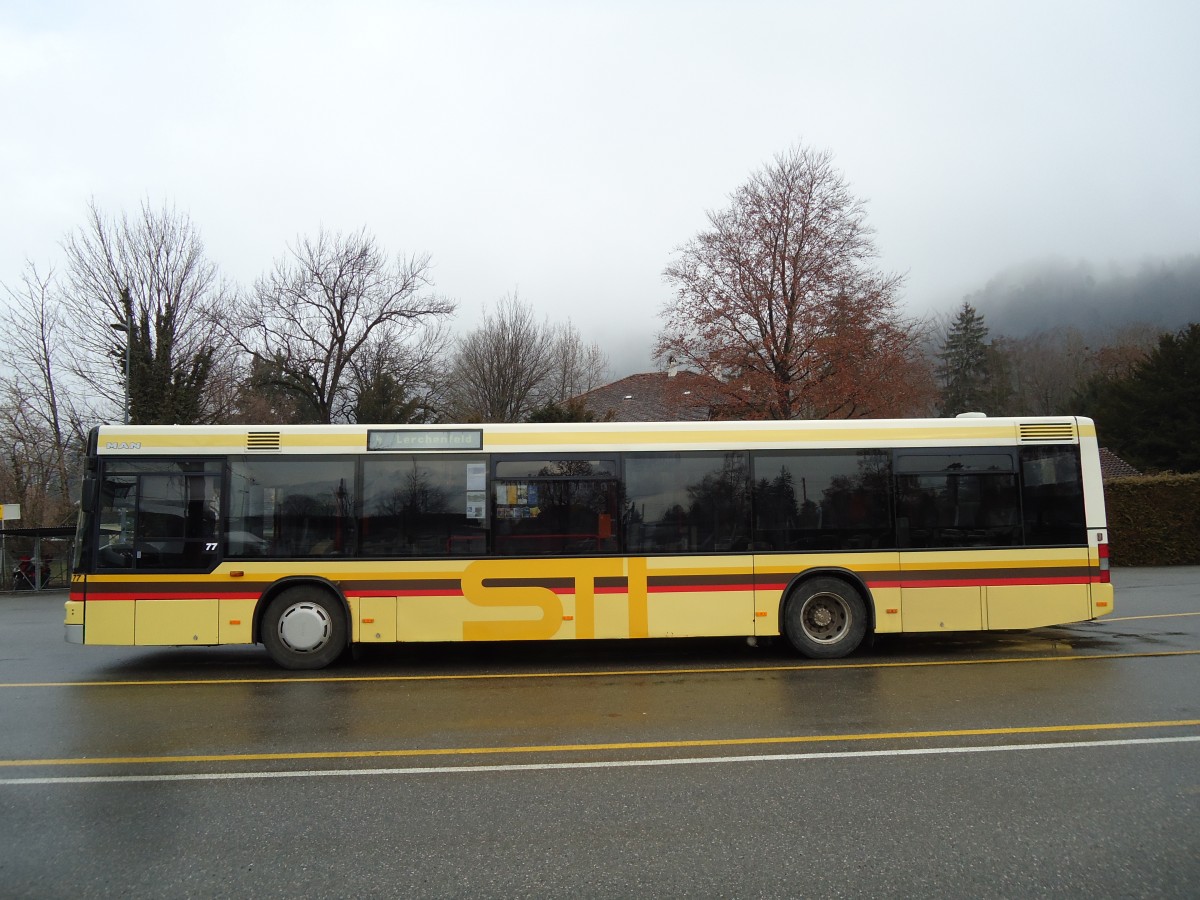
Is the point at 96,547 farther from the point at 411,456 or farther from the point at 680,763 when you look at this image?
the point at 680,763

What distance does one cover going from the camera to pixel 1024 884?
3.56 meters

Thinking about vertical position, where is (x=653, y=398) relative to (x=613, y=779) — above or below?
above

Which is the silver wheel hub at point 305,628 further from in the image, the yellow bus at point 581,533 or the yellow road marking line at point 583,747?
the yellow road marking line at point 583,747

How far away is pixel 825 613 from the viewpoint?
923 cm

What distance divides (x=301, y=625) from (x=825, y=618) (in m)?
6.00

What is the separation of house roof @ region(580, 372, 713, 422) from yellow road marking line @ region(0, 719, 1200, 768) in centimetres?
2229

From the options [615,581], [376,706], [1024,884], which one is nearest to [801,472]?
[615,581]

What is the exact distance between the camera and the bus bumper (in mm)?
8773

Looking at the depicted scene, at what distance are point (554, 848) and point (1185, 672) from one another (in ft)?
24.0

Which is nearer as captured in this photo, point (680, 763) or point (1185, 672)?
point (680, 763)

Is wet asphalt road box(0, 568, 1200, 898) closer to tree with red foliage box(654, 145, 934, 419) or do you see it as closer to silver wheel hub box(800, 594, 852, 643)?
silver wheel hub box(800, 594, 852, 643)

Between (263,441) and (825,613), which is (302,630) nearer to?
(263,441)

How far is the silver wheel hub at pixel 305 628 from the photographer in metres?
8.91

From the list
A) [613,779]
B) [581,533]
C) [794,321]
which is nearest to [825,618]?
[581,533]
